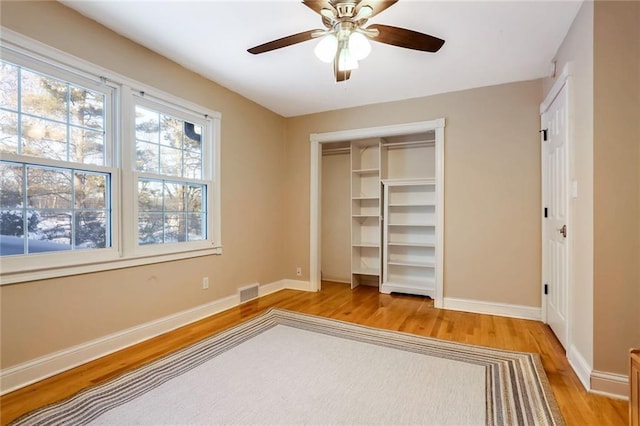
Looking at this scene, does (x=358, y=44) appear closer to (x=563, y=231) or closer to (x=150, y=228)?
(x=563, y=231)

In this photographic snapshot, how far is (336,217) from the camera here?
16.5ft

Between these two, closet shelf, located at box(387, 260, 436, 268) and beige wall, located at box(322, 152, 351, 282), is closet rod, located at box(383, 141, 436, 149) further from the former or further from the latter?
closet shelf, located at box(387, 260, 436, 268)

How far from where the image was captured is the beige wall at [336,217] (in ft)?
16.3

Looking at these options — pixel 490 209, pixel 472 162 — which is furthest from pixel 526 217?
pixel 472 162

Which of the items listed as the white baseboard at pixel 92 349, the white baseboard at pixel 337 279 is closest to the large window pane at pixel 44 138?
→ the white baseboard at pixel 92 349

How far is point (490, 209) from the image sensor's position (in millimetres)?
3381

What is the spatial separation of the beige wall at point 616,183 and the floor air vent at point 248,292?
3.25 m

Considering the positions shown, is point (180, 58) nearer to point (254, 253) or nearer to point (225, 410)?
point (254, 253)

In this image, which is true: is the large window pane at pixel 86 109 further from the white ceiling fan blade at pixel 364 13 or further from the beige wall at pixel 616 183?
the beige wall at pixel 616 183

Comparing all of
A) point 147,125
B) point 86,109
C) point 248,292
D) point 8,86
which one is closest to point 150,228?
point 147,125

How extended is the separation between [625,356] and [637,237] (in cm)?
72

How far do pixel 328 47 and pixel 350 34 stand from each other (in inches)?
6.2

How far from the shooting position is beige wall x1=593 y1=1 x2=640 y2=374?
5.90ft

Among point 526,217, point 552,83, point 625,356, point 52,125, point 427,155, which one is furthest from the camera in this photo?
point 427,155
